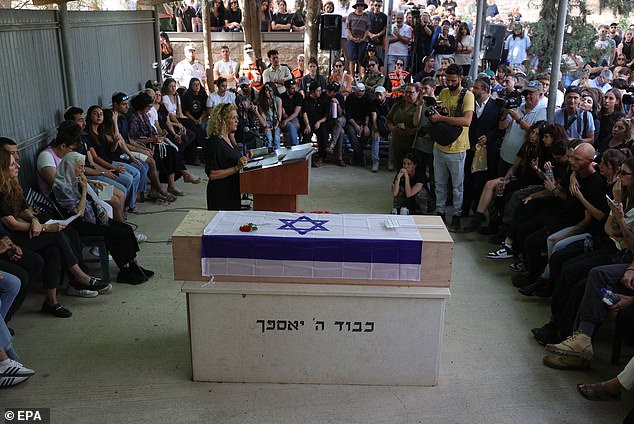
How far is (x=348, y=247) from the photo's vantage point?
3723mm

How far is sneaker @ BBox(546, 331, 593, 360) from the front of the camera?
14.0 ft

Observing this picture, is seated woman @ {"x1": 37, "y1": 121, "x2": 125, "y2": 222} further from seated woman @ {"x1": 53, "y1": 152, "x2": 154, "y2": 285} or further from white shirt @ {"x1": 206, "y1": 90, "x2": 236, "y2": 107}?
white shirt @ {"x1": 206, "y1": 90, "x2": 236, "y2": 107}

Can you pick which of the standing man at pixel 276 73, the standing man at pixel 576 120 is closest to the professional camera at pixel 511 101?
the standing man at pixel 576 120

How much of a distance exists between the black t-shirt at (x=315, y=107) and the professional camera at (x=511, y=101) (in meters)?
3.50

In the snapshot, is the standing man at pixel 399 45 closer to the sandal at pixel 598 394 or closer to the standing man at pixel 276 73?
the standing man at pixel 276 73

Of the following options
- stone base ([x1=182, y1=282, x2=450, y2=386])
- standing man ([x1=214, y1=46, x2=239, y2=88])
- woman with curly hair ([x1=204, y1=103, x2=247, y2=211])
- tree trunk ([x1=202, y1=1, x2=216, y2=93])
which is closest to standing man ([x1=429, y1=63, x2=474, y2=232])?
woman with curly hair ([x1=204, y1=103, x2=247, y2=211])

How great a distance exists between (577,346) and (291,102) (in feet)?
23.6

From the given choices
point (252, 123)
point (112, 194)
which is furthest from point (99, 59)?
point (112, 194)

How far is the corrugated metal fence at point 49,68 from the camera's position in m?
6.29

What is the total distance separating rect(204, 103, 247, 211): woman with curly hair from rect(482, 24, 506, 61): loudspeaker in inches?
382

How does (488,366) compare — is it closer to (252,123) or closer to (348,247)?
(348,247)

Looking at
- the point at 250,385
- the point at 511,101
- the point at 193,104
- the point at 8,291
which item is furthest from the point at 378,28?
the point at 250,385

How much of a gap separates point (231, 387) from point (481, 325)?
2.06m

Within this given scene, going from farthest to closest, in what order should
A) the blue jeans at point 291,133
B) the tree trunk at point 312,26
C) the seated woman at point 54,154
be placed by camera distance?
the tree trunk at point 312,26
the blue jeans at point 291,133
the seated woman at point 54,154
